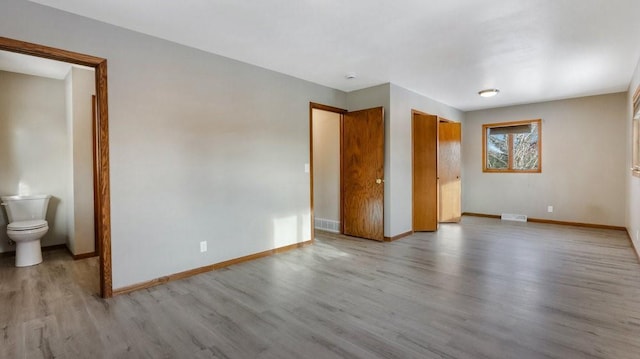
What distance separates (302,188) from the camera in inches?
178

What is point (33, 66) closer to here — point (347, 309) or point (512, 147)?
point (347, 309)

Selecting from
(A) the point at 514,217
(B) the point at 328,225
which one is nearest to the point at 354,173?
(B) the point at 328,225

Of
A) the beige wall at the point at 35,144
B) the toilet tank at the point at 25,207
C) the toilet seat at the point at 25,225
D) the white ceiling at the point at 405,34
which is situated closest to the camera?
the white ceiling at the point at 405,34

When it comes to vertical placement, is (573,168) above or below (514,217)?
above

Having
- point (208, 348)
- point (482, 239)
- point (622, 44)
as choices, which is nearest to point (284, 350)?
point (208, 348)

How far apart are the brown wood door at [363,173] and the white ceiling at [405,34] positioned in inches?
Result: 29.3

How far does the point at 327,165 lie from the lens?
5.67 meters

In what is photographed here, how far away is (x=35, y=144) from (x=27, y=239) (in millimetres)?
1488

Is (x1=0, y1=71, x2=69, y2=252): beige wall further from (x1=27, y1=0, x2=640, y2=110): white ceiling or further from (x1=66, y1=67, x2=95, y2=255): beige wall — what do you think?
(x1=27, y1=0, x2=640, y2=110): white ceiling

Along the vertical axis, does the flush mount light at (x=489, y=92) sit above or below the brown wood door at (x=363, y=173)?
above

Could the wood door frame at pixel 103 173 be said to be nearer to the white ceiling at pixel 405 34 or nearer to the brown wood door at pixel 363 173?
the white ceiling at pixel 405 34

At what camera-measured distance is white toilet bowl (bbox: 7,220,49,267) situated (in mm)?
3473

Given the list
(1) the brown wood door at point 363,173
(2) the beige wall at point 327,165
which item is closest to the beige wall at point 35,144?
(2) the beige wall at point 327,165

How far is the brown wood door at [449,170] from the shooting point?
238 inches
